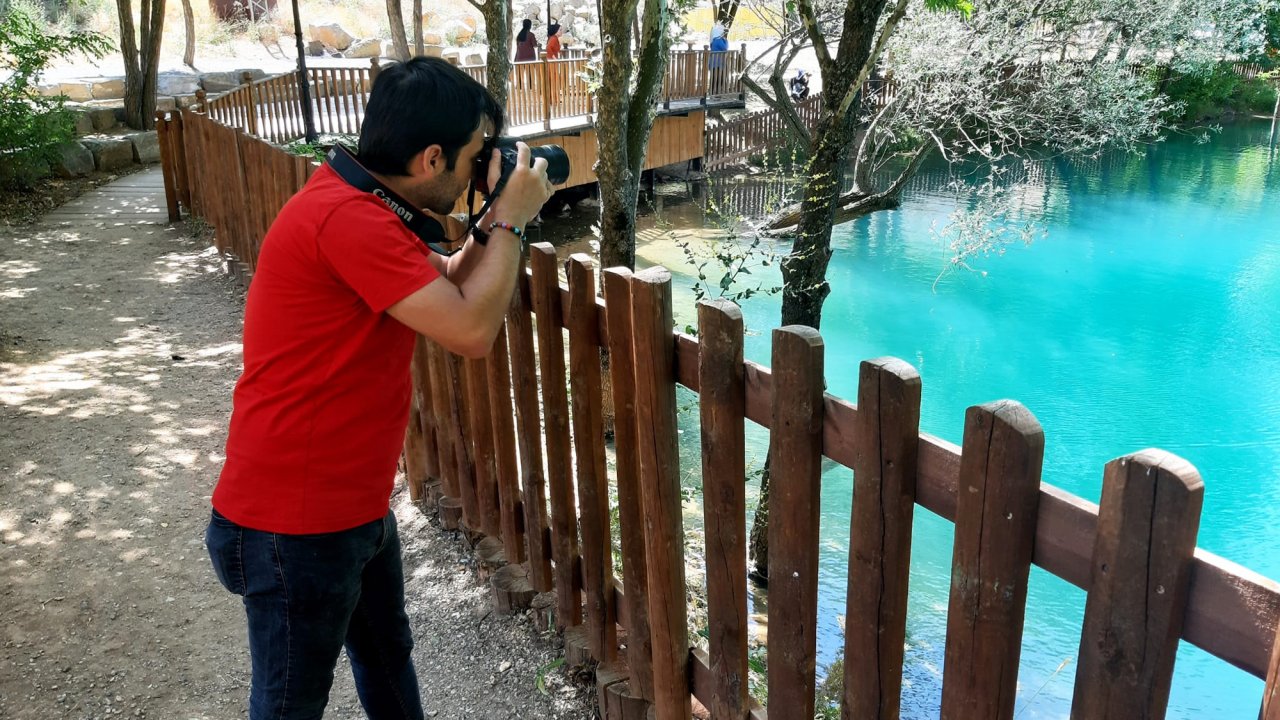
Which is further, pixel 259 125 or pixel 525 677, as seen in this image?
pixel 259 125

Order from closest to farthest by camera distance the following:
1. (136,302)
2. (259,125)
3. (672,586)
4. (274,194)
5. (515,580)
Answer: (672,586), (515,580), (274,194), (136,302), (259,125)

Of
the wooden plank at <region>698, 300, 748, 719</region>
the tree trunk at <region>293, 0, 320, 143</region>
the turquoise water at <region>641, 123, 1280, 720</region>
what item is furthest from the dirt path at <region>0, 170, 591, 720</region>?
the tree trunk at <region>293, 0, 320, 143</region>

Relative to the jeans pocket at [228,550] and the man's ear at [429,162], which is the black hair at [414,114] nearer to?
the man's ear at [429,162]

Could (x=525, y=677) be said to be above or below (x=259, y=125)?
below

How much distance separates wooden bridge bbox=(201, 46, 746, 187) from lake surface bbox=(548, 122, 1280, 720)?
6.11 ft

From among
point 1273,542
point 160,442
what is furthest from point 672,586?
point 1273,542

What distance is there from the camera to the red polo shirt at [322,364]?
1.66 m

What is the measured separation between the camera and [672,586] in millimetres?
2309

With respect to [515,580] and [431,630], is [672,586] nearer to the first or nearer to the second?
[515,580]

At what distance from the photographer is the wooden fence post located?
82.8 inches

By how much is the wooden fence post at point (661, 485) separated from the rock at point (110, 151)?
14008mm

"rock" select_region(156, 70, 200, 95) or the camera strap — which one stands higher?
"rock" select_region(156, 70, 200, 95)

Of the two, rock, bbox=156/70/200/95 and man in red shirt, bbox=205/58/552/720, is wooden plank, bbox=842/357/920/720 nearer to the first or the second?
man in red shirt, bbox=205/58/552/720

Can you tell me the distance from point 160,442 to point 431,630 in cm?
223
